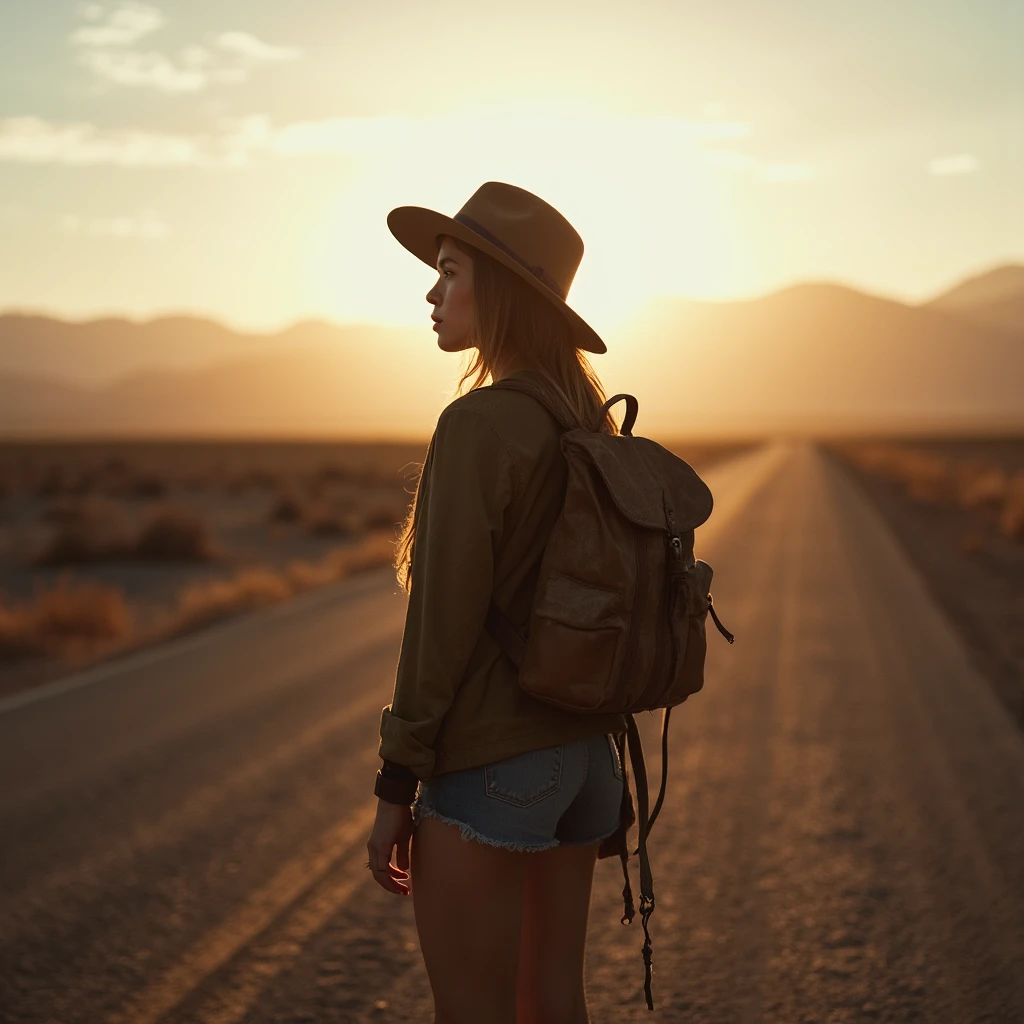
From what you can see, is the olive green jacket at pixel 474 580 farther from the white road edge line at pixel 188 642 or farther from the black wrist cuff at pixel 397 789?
the white road edge line at pixel 188 642

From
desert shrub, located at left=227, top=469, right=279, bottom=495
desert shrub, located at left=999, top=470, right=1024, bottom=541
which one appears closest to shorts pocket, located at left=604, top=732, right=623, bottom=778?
desert shrub, located at left=999, top=470, right=1024, bottom=541

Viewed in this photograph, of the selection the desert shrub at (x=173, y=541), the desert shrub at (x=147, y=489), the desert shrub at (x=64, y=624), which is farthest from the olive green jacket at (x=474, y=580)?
the desert shrub at (x=147, y=489)

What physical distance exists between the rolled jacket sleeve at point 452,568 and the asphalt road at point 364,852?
182 centimetres

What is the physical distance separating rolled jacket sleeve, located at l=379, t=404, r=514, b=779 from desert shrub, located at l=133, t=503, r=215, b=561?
18055 mm

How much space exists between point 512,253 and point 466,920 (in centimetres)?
120

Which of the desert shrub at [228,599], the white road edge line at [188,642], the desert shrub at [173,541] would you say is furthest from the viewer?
the desert shrub at [173,541]

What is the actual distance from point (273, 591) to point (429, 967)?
1122 centimetres

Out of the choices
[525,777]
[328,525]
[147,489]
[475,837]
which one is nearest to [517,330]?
[525,777]

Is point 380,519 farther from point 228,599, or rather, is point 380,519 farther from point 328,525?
point 228,599

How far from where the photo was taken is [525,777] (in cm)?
192

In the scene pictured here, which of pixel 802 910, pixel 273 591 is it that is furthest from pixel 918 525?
pixel 802 910

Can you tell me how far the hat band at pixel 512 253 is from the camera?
2.03 metres

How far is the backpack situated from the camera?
1.89 meters

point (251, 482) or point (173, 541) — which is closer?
point (173, 541)
